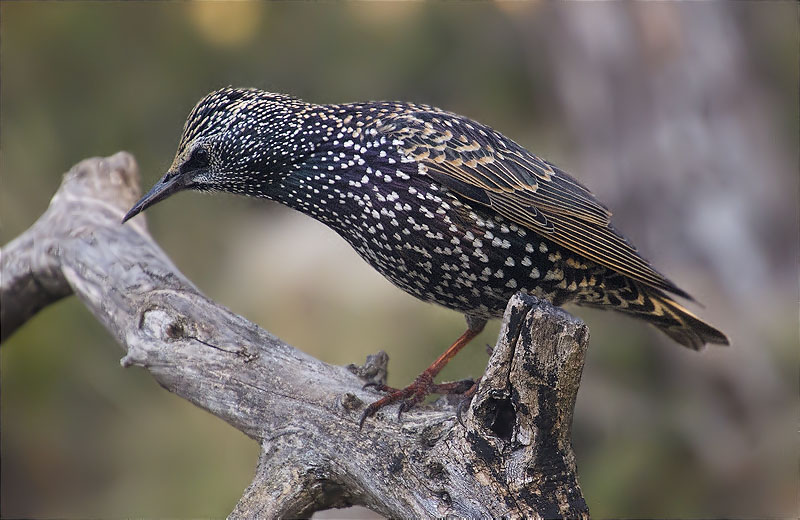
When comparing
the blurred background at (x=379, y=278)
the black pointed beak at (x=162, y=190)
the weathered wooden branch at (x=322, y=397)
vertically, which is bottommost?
the weathered wooden branch at (x=322, y=397)

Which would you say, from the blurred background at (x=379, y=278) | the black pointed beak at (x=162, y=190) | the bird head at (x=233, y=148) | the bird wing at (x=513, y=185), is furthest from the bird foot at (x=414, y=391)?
the blurred background at (x=379, y=278)

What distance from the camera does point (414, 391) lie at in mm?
2682

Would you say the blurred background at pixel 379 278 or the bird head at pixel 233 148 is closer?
the bird head at pixel 233 148

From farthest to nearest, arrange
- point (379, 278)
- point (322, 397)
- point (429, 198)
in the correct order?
1. point (379, 278)
2. point (322, 397)
3. point (429, 198)

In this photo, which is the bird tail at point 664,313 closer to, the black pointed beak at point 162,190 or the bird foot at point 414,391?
the bird foot at point 414,391

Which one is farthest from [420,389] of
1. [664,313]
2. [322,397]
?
[664,313]

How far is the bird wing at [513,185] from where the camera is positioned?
2.55 metres

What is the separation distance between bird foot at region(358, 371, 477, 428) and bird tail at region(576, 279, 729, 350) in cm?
64

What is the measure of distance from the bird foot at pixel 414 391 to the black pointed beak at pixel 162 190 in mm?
993

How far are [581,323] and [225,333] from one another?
1.34 metres

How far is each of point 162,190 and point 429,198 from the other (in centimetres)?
99

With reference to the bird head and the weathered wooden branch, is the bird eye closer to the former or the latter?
the bird head

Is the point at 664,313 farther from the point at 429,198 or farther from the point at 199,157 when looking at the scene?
the point at 199,157

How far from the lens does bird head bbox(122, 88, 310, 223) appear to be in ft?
9.05
